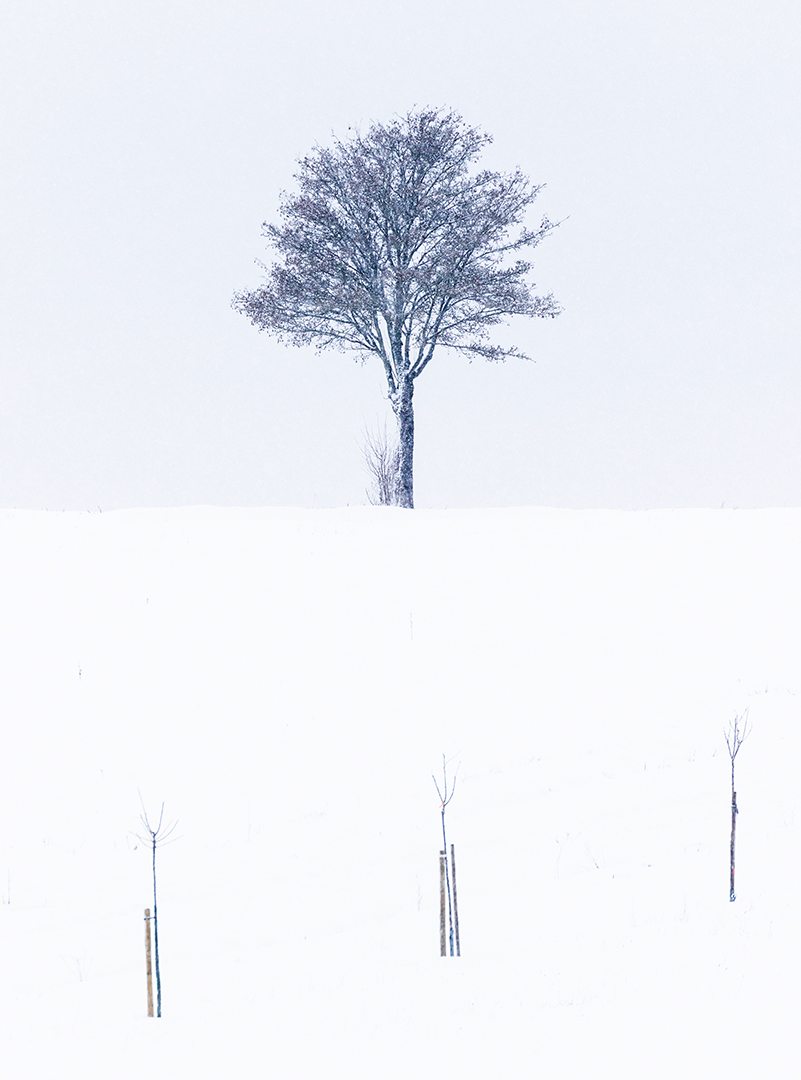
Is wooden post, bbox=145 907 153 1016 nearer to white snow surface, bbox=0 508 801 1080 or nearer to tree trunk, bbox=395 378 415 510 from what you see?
white snow surface, bbox=0 508 801 1080

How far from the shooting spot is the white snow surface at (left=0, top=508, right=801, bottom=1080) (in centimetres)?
482

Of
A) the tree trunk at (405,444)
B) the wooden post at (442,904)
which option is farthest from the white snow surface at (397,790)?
the tree trunk at (405,444)

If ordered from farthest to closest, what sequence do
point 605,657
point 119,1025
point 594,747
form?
point 605,657 → point 594,747 → point 119,1025

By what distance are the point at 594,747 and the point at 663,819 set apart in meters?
2.40

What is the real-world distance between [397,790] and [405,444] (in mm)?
12555

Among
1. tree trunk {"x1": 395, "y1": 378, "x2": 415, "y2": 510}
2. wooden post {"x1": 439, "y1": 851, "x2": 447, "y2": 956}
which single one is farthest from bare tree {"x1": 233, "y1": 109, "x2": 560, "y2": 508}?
wooden post {"x1": 439, "y1": 851, "x2": 447, "y2": 956}

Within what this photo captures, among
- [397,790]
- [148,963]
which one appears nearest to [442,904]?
[148,963]

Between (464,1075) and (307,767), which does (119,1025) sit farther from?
(307,767)

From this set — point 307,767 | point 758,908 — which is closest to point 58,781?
point 307,767

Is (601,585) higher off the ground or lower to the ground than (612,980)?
higher

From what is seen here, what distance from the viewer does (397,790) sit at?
9.59 meters

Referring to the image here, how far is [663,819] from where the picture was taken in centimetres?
827

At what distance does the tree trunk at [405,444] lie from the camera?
20953mm

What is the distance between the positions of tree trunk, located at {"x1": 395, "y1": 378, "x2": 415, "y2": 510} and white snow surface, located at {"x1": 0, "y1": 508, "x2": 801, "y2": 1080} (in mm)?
4097
